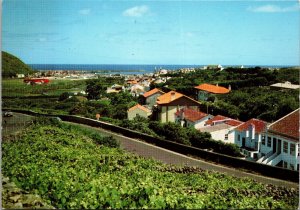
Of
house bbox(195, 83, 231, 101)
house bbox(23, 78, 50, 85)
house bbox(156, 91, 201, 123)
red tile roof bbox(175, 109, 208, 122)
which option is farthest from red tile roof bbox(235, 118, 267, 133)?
house bbox(23, 78, 50, 85)

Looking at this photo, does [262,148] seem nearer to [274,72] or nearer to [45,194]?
[45,194]

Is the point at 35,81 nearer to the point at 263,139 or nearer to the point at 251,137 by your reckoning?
the point at 251,137

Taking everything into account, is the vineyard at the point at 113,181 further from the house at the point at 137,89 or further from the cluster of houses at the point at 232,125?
the house at the point at 137,89

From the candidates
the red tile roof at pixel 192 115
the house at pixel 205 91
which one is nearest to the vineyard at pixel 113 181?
the red tile roof at pixel 192 115

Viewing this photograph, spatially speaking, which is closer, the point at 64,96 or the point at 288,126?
the point at 288,126

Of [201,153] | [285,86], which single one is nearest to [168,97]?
[201,153]
